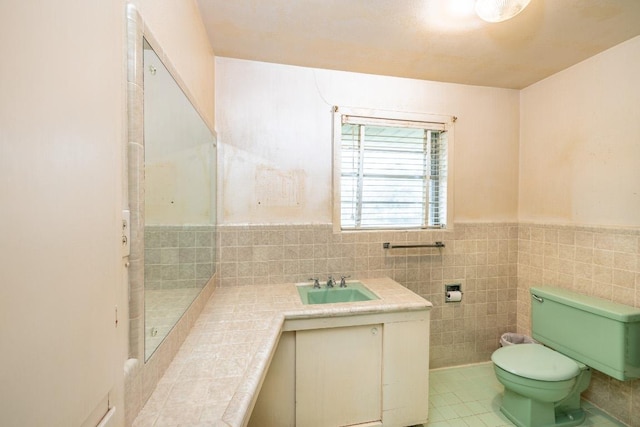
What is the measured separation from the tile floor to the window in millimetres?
1255

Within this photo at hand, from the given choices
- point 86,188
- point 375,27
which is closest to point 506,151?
point 375,27

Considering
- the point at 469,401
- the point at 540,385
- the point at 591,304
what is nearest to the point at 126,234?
the point at 540,385

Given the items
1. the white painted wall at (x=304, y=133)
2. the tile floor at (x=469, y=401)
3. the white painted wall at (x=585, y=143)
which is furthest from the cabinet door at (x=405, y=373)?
the white painted wall at (x=585, y=143)

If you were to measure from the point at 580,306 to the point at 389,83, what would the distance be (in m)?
2.08

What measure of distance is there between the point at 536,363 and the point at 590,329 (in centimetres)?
41

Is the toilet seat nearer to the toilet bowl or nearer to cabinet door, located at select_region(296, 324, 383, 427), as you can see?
the toilet bowl

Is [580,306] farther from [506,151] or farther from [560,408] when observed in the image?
[506,151]

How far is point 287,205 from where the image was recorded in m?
2.01

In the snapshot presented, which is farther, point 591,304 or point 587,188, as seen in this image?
point 587,188

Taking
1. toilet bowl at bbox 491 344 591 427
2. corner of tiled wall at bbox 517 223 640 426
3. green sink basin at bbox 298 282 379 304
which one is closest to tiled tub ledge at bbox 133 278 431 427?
green sink basin at bbox 298 282 379 304

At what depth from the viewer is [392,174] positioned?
7.16 feet

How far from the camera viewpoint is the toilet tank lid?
149 centimetres

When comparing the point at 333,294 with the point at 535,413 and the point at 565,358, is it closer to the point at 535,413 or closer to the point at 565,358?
the point at 535,413

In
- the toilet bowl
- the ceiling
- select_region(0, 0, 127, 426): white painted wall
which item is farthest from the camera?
the toilet bowl
